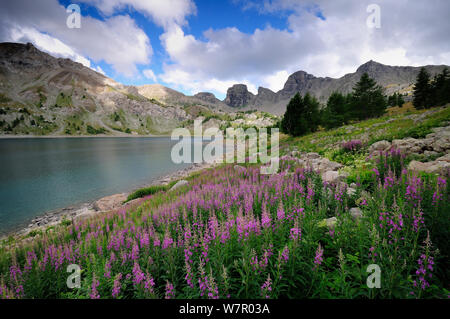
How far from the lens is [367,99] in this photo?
42000mm

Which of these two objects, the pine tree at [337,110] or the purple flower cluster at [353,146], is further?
the pine tree at [337,110]

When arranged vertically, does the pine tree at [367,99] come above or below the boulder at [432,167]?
A: above

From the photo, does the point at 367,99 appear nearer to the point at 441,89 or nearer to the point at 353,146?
the point at 441,89

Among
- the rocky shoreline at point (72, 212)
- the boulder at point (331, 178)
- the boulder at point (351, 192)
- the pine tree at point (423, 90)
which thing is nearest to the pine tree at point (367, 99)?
the pine tree at point (423, 90)

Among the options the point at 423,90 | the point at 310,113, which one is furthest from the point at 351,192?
the point at 423,90

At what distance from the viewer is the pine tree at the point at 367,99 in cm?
4222

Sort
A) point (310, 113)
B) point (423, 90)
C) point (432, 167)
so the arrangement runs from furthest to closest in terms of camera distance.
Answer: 1. point (423, 90)
2. point (310, 113)
3. point (432, 167)

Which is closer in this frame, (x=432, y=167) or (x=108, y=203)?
(x=432, y=167)

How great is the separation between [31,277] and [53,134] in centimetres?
20318

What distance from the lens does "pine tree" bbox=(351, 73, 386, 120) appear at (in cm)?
4222

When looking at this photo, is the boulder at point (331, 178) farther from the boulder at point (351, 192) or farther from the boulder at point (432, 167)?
the boulder at point (432, 167)

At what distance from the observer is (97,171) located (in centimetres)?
3167

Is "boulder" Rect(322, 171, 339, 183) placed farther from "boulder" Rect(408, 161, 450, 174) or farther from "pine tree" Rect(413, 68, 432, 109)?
"pine tree" Rect(413, 68, 432, 109)
